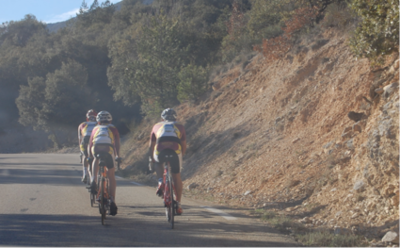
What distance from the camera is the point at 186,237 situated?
5.33 m

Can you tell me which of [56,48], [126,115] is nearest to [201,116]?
→ [126,115]

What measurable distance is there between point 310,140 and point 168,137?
5311 mm

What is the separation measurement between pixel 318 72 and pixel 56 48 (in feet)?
141

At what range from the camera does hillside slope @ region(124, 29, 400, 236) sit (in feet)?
20.1

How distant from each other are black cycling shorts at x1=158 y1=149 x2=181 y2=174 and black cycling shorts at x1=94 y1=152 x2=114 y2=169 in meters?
1.02

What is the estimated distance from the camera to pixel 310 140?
9992 mm

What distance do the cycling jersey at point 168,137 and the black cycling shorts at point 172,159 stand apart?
7 cm

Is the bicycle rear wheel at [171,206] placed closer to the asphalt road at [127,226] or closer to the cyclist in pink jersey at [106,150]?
the asphalt road at [127,226]

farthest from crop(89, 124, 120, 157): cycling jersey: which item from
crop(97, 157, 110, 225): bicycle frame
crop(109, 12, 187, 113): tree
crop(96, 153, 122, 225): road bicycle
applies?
crop(109, 12, 187, 113): tree

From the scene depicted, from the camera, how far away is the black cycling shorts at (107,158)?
6414mm

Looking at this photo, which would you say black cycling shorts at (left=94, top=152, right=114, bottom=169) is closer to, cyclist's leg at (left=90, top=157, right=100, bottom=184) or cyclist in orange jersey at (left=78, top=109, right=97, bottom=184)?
cyclist's leg at (left=90, top=157, right=100, bottom=184)

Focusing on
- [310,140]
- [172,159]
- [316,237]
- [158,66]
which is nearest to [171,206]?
[172,159]

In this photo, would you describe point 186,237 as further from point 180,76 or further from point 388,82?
point 180,76

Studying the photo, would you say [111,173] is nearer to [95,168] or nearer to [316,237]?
[95,168]
